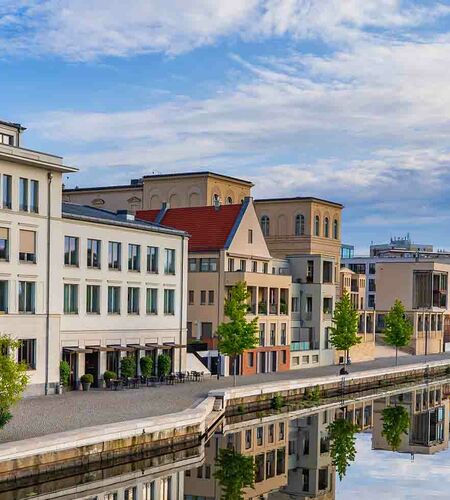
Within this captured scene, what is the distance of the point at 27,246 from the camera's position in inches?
2052

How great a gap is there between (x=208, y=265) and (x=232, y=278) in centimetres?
248

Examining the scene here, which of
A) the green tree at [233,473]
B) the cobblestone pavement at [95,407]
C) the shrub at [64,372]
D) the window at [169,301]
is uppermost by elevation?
the window at [169,301]

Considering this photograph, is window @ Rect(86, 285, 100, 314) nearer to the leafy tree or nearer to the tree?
the leafy tree

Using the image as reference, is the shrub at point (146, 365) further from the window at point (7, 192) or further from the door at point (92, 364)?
the window at point (7, 192)

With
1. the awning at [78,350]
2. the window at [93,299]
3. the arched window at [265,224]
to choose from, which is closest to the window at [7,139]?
the window at [93,299]

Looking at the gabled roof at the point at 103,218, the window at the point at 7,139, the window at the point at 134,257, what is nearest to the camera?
the window at the point at 7,139

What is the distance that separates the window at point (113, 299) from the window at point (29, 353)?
28.8 ft

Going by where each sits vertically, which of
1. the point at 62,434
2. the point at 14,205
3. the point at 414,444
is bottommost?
the point at 414,444

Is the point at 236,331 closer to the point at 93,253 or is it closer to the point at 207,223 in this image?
the point at 93,253

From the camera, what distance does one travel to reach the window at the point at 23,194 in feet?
169

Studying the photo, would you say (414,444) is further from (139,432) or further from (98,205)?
(98,205)

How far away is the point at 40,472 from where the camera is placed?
33438mm

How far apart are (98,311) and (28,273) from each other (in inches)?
307

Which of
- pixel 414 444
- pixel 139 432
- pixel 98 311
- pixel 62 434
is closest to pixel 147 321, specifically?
pixel 98 311
